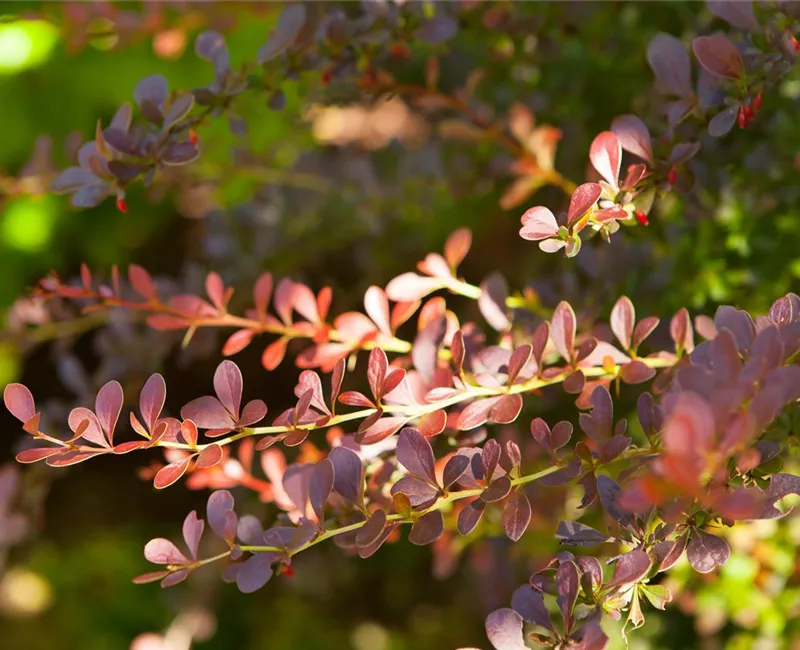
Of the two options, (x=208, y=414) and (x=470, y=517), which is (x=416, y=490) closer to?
(x=470, y=517)

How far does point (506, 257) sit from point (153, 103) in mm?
1067

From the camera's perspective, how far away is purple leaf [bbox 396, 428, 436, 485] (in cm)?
54

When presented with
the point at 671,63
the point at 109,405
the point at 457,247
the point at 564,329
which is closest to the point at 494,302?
the point at 457,247

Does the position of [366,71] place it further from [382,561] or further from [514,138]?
[382,561]

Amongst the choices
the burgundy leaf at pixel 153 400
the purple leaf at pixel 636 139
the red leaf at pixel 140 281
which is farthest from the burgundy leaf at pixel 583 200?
the red leaf at pixel 140 281

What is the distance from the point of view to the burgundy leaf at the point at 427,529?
550mm

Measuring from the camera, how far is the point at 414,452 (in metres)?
0.54

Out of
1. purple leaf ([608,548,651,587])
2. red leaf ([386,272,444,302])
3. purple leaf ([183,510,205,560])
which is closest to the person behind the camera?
purple leaf ([608,548,651,587])

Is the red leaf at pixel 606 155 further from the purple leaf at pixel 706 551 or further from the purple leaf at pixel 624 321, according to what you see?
the purple leaf at pixel 706 551

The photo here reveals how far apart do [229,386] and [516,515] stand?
23 cm

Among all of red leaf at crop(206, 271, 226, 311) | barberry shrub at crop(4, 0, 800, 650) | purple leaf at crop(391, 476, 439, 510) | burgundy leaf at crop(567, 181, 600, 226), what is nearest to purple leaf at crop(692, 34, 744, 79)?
barberry shrub at crop(4, 0, 800, 650)

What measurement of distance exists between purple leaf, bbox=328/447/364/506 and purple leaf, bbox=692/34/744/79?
396mm

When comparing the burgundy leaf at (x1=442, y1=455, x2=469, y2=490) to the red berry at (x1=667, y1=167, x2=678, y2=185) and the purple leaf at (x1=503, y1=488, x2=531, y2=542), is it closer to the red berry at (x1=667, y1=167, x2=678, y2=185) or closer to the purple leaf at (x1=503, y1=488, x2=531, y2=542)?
the purple leaf at (x1=503, y1=488, x2=531, y2=542)

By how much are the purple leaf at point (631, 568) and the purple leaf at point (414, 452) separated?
142 mm
